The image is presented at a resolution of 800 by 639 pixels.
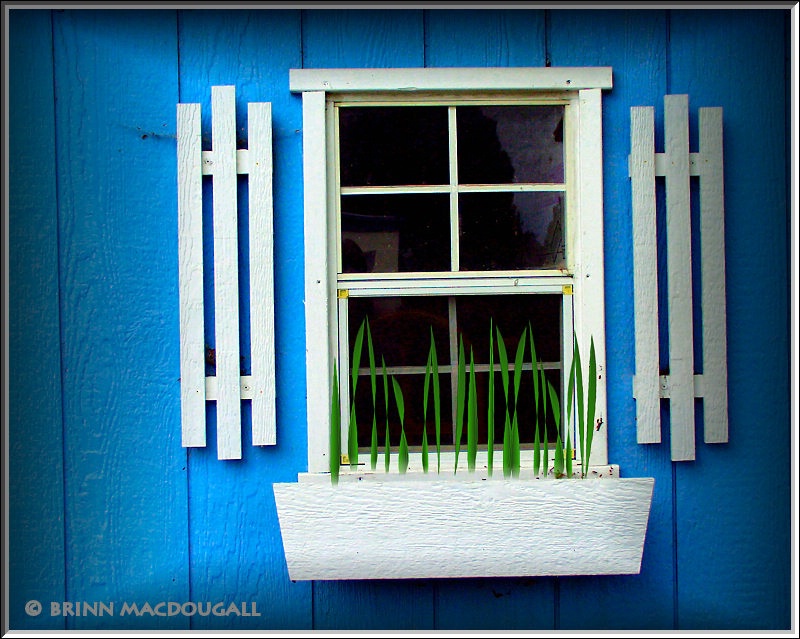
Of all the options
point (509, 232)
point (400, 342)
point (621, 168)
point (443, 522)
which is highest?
point (621, 168)

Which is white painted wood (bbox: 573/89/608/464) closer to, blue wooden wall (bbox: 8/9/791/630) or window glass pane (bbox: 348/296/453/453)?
blue wooden wall (bbox: 8/9/791/630)

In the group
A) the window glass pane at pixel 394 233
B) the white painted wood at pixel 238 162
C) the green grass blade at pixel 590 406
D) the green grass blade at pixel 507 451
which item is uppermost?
the white painted wood at pixel 238 162

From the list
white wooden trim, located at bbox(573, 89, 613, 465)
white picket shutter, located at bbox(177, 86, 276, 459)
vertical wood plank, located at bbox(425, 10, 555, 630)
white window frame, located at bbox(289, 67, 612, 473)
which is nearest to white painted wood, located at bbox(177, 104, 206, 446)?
white picket shutter, located at bbox(177, 86, 276, 459)

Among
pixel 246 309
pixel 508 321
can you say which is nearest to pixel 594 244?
pixel 508 321

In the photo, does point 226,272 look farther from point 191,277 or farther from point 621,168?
point 621,168

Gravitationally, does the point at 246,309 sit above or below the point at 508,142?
below

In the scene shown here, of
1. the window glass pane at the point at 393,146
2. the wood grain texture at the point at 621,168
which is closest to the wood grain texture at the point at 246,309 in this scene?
the window glass pane at the point at 393,146

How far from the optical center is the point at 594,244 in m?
1.75

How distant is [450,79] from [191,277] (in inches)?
36.3

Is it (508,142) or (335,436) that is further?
(508,142)

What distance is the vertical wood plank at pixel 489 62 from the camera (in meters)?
1.77

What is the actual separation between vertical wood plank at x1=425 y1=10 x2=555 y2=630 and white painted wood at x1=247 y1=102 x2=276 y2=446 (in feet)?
1.74

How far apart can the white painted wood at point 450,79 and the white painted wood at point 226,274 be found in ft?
0.72

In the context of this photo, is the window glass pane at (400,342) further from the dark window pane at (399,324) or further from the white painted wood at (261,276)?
the white painted wood at (261,276)
